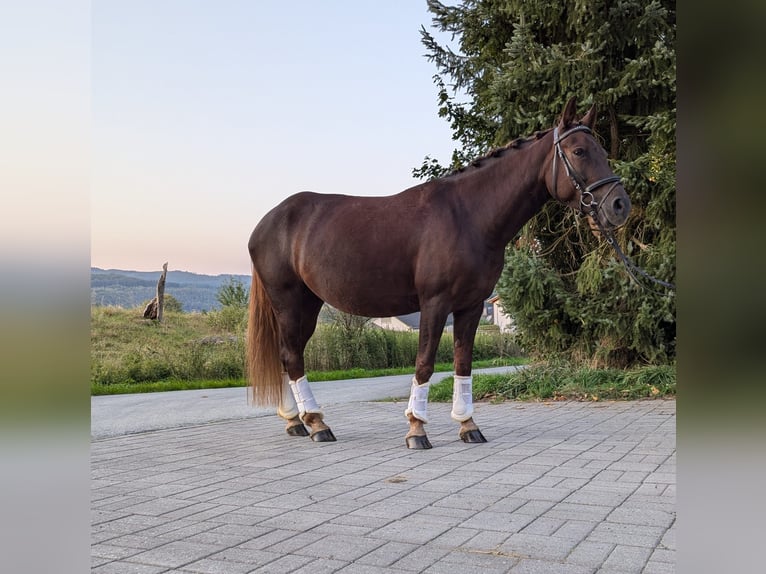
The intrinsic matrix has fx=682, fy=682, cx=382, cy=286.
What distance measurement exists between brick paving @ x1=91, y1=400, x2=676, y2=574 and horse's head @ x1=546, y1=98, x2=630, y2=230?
5.27 feet

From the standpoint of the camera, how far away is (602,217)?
449 cm

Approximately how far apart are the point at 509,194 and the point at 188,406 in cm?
491

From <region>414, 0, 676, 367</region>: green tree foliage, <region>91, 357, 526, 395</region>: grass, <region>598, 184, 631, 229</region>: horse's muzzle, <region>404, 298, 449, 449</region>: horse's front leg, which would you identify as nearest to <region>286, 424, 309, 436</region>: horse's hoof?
<region>404, 298, 449, 449</region>: horse's front leg

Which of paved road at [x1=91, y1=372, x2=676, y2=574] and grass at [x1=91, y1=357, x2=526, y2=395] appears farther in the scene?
grass at [x1=91, y1=357, x2=526, y2=395]

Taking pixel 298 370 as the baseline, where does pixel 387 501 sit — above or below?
below

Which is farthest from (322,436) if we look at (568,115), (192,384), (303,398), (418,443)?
(192,384)

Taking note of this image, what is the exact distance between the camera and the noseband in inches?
178

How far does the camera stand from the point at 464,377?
5039 millimetres

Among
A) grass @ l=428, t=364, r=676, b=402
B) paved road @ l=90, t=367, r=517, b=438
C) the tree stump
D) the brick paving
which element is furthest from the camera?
the tree stump

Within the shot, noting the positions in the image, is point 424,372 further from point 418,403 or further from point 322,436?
point 322,436

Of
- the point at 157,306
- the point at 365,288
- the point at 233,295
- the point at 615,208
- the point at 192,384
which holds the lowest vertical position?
the point at 192,384

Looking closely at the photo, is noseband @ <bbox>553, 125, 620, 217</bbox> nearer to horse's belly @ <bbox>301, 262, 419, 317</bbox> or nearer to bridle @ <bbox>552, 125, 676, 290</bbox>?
bridle @ <bbox>552, 125, 676, 290</bbox>

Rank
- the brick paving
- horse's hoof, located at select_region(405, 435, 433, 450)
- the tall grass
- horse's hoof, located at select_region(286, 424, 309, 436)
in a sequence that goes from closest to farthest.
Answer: the brick paving, horse's hoof, located at select_region(405, 435, 433, 450), horse's hoof, located at select_region(286, 424, 309, 436), the tall grass
